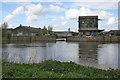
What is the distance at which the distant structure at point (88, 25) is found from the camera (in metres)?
Result: 65.4

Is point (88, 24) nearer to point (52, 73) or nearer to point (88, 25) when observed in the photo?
point (88, 25)

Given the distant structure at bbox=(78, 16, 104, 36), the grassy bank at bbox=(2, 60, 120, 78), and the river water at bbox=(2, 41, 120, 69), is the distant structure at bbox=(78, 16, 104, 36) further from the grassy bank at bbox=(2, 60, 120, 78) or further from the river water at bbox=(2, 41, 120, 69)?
the grassy bank at bbox=(2, 60, 120, 78)

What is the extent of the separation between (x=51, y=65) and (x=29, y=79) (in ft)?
8.81

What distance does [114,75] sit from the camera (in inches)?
257

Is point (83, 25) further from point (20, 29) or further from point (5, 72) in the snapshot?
point (5, 72)

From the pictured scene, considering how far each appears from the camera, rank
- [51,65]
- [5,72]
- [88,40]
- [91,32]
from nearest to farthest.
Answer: [5,72] < [51,65] < [88,40] < [91,32]

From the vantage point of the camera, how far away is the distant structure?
65.4 m

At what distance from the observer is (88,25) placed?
2584 inches

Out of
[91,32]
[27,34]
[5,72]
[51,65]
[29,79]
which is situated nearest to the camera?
[29,79]

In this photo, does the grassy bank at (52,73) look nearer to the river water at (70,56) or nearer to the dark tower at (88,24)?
the river water at (70,56)

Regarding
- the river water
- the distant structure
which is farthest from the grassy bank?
the distant structure

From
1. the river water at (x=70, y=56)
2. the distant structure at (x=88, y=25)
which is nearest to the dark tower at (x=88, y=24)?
the distant structure at (x=88, y=25)

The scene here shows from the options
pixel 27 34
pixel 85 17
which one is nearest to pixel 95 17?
pixel 85 17

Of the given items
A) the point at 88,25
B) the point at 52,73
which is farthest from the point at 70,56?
the point at 88,25
